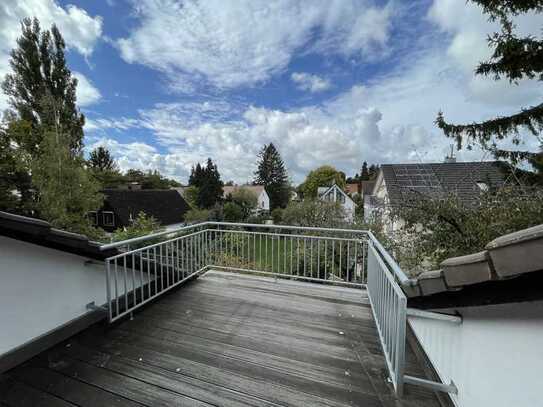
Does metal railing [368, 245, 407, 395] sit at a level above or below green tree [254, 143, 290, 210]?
below

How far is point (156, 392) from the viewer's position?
180cm

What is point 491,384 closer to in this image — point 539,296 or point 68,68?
point 539,296

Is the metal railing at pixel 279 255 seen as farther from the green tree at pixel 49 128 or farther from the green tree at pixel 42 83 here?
the green tree at pixel 42 83

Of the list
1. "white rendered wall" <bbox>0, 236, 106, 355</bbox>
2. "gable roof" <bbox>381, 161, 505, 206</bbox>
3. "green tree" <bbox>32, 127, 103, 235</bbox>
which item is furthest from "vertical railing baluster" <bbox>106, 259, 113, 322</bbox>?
"green tree" <bbox>32, 127, 103, 235</bbox>

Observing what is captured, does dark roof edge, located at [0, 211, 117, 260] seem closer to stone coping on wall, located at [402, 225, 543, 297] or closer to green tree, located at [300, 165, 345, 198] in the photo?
stone coping on wall, located at [402, 225, 543, 297]

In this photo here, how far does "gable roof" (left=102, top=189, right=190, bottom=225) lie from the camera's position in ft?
63.4

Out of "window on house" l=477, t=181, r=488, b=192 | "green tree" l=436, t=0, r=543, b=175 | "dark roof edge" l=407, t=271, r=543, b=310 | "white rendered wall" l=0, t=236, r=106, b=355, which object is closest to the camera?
"dark roof edge" l=407, t=271, r=543, b=310

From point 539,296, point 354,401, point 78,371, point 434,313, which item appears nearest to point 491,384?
point 434,313

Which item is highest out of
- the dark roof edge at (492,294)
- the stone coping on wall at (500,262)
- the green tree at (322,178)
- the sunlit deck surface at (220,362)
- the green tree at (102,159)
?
the green tree at (102,159)

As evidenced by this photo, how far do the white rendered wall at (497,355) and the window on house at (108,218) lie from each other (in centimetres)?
2197

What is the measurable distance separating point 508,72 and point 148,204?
23.4m

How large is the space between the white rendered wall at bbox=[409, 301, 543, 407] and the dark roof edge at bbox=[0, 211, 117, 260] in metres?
3.07

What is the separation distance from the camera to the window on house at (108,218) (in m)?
19.2

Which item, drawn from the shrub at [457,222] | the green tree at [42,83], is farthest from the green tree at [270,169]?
the shrub at [457,222]
